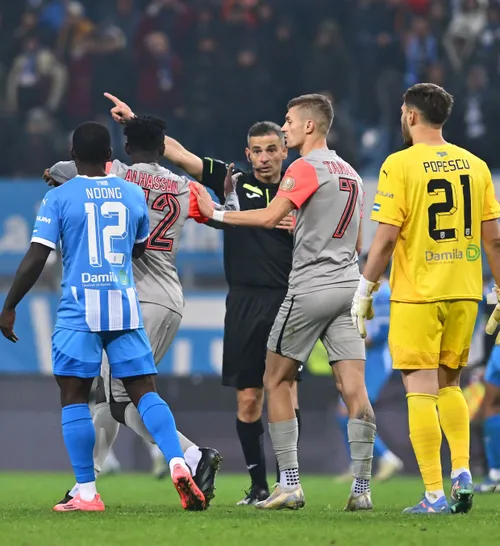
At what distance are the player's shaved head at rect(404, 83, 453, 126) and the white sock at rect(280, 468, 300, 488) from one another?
1874 mm

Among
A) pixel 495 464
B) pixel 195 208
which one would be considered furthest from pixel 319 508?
pixel 495 464

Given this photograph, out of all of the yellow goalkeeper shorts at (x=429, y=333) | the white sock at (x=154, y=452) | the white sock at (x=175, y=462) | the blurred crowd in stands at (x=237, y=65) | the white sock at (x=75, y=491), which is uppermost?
the blurred crowd in stands at (x=237, y=65)

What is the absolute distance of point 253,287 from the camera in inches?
280

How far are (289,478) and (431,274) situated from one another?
129 cm

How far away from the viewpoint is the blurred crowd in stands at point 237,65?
14211 mm

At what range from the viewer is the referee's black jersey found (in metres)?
7.01

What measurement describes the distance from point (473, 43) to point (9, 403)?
704 cm

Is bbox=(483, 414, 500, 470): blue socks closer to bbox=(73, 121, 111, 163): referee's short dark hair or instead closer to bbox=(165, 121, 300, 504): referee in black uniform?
bbox=(165, 121, 300, 504): referee in black uniform

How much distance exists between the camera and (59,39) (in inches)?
597

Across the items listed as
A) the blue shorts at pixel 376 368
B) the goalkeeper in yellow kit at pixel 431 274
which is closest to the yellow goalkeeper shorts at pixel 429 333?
the goalkeeper in yellow kit at pixel 431 274

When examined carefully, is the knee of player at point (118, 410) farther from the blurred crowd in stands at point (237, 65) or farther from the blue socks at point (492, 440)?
the blurred crowd in stands at point (237, 65)

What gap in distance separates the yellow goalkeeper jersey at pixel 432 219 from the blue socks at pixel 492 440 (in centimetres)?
401

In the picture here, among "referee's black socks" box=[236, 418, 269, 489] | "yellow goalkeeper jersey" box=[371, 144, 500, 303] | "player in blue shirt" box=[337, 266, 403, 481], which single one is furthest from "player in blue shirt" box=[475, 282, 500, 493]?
"yellow goalkeeper jersey" box=[371, 144, 500, 303]

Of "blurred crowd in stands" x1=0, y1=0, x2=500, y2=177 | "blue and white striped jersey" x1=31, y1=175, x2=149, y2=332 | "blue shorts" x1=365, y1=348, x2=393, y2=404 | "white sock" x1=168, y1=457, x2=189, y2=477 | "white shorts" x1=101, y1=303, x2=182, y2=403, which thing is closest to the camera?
"white sock" x1=168, y1=457, x2=189, y2=477
